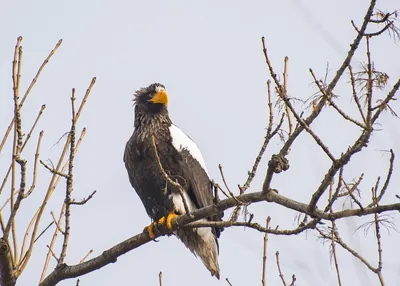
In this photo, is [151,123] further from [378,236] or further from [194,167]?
[378,236]

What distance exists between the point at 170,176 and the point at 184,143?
459 mm

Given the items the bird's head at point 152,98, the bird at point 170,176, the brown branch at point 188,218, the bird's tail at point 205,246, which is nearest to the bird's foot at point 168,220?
the bird at point 170,176

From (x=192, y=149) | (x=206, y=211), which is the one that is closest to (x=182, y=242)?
(x=192, y=149)

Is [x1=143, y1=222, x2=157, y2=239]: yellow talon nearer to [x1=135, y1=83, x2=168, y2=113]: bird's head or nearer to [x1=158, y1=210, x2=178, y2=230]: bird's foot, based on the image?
[x1=158, y1=210, x2=178, y2=230]: bird's foot

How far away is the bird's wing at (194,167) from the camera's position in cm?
666

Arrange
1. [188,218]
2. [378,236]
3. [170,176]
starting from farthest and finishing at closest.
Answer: [170,176] < [188,218] < [378,236]

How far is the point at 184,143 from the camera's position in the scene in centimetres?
678

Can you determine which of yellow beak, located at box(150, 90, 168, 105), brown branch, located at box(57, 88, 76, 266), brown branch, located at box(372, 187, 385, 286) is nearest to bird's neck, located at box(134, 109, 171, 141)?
yellow beak, located at box(150, 90, 168, 105)

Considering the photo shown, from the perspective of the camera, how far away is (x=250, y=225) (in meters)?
4.12

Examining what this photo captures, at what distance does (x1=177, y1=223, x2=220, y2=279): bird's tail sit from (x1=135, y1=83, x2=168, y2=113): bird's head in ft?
4.12

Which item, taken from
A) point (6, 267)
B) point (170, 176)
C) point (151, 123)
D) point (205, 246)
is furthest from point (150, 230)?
point (6, 267)

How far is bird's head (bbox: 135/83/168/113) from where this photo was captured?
738 cm

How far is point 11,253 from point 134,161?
7.98 feet

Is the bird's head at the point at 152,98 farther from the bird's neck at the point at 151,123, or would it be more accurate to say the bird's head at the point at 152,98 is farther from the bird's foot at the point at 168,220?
the bird's foot at the point at 168,220
